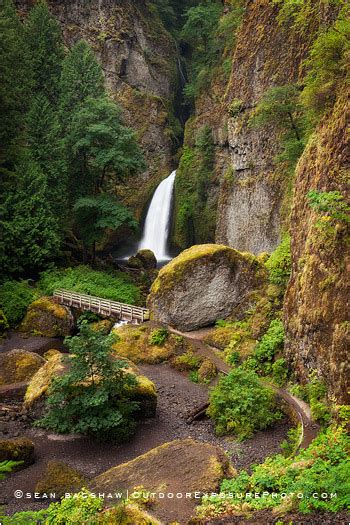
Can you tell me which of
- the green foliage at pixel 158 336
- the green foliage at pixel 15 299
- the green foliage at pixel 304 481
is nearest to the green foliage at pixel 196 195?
the green foliage at pixel 15 299

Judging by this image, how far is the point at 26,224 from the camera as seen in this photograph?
24.5m

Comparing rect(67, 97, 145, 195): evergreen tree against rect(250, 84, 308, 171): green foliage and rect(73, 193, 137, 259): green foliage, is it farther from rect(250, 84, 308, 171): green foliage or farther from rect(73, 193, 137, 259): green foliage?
rect(250, 84, 308, 171): green foliage

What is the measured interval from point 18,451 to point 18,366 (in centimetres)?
563

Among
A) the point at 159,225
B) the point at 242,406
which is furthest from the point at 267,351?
the point at 159,225

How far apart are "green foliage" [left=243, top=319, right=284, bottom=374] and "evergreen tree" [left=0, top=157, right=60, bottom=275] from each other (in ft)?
51.8

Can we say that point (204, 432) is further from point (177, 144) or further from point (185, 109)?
point (185, 109)

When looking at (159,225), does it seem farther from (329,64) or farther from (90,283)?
(329,64)

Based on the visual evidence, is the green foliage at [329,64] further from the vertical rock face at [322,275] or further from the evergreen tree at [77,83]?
the evergreen tree at [77,83]

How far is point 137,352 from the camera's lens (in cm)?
1695

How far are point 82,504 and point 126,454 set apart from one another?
4.59m

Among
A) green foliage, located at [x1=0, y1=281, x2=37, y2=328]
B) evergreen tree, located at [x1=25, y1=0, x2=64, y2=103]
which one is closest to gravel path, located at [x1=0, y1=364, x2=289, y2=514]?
green foliage, located at [x1=0, y1=281, x2=37, y2=328]

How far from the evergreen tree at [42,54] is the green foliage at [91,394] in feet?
84.5

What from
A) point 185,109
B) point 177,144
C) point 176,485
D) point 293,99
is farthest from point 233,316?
point 185,109

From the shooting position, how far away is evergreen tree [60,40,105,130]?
29.8 m
